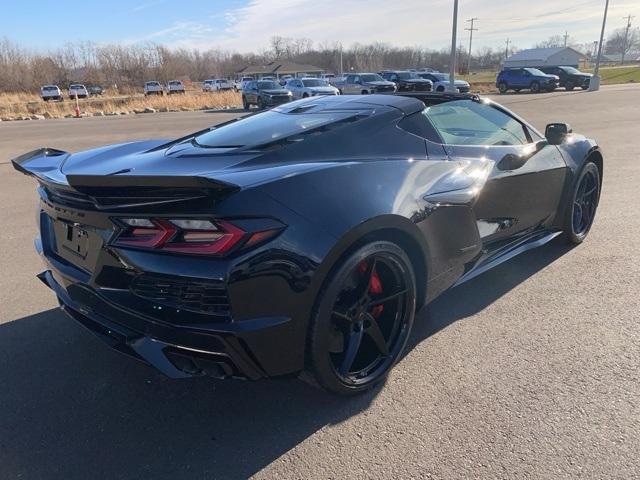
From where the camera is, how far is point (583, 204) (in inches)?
186

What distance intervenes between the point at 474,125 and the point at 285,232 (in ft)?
7.32

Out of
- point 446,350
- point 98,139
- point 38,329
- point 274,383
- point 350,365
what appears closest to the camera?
point 350,365

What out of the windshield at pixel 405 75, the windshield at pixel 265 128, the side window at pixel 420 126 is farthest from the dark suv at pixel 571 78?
the windshield at pixel 265 128

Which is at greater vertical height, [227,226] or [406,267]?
[227,226]

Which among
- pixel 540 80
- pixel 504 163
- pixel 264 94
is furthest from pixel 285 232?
pixel 540 80

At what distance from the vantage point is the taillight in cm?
207

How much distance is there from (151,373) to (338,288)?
51.4 inches

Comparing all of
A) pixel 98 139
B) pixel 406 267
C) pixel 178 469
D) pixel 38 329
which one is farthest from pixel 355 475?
pixel 98 139

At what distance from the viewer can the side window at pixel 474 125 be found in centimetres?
337

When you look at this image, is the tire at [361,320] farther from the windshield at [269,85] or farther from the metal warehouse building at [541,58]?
the metal warehouse building at [541,58]

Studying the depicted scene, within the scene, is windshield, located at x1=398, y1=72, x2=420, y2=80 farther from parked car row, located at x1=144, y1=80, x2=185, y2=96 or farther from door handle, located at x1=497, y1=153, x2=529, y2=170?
door handle, located at x1=497, y1=153, x2=529, y2=170

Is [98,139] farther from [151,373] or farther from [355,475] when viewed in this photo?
[355,475]

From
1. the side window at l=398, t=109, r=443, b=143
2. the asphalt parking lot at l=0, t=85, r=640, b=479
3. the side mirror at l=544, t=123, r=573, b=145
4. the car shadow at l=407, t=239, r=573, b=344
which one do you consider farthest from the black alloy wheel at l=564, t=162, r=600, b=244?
the side window at l=398, t=109, r=443, b=143

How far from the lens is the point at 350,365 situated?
2627 mm
